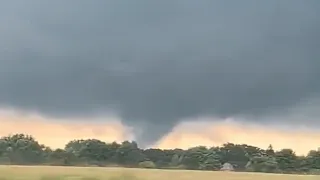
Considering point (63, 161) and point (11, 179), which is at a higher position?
point (63, 161)

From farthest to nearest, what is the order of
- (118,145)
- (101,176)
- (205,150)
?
(205,150)
(118,145)
(101,176)

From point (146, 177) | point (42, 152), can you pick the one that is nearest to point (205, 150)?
point (42, 152)

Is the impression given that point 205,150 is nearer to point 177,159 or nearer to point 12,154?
point 177,159

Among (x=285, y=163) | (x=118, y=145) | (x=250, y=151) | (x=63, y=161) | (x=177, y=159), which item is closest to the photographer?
(x=63, y=161)

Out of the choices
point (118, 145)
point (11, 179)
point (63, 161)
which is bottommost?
point (11, 179)

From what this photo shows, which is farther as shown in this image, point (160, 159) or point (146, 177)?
point (160, 159)

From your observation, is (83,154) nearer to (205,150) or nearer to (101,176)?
(205,150)
